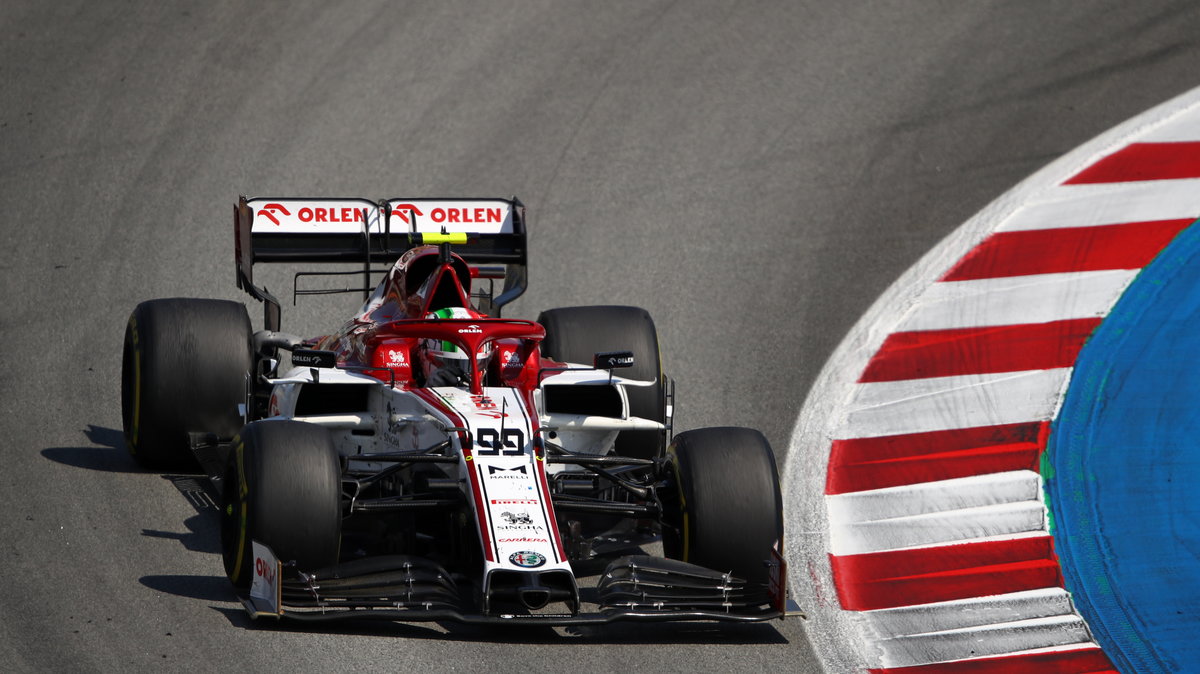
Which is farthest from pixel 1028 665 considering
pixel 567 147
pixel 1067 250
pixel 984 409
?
pixel 567 147

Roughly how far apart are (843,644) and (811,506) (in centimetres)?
170

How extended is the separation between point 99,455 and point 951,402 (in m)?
5.45

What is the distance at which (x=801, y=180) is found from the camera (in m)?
15.8

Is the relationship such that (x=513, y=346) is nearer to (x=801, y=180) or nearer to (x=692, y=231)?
(x=692, y=231)

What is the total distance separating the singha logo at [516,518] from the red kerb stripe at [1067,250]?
6195mm

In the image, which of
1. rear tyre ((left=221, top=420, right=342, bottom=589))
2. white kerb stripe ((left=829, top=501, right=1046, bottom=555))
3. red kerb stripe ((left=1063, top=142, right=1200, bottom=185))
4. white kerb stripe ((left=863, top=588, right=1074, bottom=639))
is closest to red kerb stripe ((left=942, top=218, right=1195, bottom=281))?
red kerb stripe ((left=1063, top=142, right=1200, bottom=185))

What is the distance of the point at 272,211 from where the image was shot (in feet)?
38.1

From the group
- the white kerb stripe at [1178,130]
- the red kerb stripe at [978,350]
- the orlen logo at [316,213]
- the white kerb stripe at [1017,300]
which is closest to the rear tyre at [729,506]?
the red kerb stripe at [978,350]

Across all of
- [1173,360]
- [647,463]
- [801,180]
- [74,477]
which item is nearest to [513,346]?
[647,463]

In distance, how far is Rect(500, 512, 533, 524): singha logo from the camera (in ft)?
27.8

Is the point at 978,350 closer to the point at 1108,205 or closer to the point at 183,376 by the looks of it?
the point at 1108,205

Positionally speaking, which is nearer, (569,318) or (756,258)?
(569,318)

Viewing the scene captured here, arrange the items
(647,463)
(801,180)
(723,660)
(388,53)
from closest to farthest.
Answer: (723,660) < (647,463) < (801,180) < (388,53)

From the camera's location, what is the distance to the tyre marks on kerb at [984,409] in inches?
358
